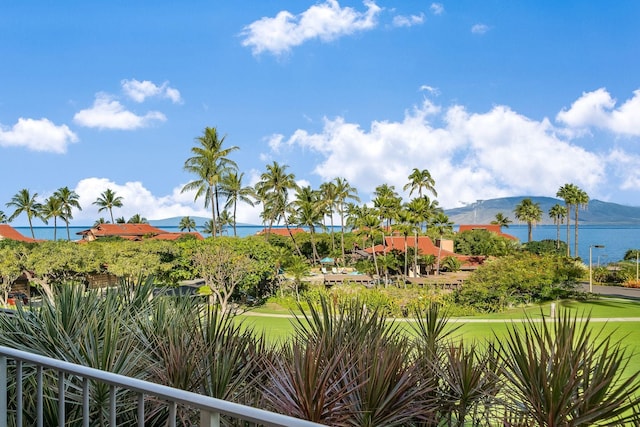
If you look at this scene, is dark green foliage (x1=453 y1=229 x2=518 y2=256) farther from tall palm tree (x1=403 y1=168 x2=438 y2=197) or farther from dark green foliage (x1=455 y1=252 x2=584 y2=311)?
dark green foliage (x1=455 y1=252 x2=584 y2=311)

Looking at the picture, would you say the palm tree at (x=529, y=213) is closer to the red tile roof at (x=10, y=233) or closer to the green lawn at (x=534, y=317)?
the green lawn at (x=534, y=317)

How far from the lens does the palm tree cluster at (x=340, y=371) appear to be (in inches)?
131

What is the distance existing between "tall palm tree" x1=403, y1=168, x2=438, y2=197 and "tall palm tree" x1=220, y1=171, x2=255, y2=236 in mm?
21301

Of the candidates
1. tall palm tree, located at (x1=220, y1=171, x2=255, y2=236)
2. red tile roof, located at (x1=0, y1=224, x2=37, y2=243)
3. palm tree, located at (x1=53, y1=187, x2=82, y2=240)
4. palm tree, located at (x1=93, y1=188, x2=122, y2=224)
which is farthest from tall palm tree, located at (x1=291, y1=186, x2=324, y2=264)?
palm tree, located at (x1=93, y1=188, x2=122, y2=224)

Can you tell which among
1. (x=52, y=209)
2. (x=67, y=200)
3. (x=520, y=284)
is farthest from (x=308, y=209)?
(x=52, y=209)

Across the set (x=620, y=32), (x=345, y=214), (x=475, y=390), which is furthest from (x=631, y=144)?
(x=475, y=390)

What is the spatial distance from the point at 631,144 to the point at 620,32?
4201 inches

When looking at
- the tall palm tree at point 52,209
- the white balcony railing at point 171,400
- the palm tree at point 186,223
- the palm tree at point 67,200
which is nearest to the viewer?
the white balcony railing at point 171,400

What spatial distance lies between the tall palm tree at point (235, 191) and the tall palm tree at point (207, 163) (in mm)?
3524

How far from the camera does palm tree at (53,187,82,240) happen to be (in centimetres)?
5934

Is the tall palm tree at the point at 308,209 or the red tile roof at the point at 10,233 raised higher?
the tall palm tree at the point at 308,209

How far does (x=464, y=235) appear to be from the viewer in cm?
6662

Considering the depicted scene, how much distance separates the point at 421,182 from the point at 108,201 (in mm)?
47197

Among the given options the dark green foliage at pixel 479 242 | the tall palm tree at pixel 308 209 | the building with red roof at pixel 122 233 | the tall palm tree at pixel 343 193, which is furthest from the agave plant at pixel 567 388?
the dark green foliage at pixel 479 242
